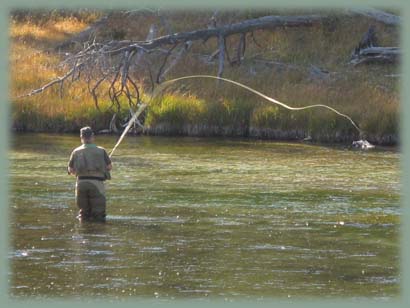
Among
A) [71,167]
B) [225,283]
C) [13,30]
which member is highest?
[13,30]

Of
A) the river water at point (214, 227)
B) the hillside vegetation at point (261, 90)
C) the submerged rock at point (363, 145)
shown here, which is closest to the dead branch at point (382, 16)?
the hillside vegetation at point (261, 90)

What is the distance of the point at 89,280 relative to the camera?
12.0 metres

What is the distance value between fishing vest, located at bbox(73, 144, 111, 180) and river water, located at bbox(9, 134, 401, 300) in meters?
0.67

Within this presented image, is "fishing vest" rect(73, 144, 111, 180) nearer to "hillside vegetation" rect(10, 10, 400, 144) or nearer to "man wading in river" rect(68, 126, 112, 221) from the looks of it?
"man wading in river" rect(68, 126, 112, 221)

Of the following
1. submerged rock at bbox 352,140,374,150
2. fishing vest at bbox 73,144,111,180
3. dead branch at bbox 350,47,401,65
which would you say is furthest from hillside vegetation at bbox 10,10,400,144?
fishing vest at bbox 73,144,111,180

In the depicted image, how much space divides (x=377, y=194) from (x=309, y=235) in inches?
148

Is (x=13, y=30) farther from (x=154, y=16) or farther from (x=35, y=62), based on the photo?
(x=35, y=62)

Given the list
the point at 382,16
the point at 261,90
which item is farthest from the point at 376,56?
the point at 382,16

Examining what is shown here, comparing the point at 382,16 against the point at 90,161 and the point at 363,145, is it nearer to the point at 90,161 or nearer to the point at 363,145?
the point at 363,145

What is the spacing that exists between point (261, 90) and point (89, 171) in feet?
47.4

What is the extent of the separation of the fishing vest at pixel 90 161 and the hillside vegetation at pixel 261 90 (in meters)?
11.6

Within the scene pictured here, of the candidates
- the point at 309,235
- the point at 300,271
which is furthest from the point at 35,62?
the point at 300,271

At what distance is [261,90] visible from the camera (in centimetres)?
2908

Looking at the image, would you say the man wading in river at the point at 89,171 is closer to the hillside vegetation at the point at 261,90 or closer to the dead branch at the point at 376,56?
the hillside vegetation at the point at 261,90
